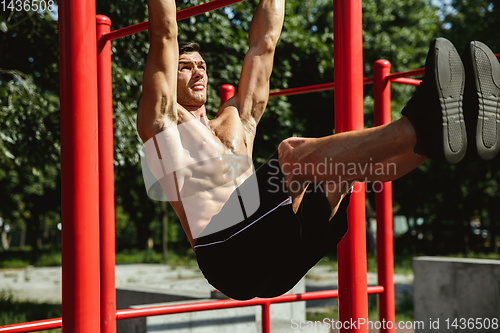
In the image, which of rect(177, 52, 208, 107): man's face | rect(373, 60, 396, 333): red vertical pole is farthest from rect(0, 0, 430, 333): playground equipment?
rect(373, 60, 396, 333): red vertical pole

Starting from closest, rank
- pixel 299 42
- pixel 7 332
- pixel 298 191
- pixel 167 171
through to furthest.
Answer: pixel 298 191 < pixel 167 171 < pixel 7 332 < pixel 299 42

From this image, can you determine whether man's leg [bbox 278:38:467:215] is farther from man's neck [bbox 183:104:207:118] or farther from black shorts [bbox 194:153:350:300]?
man's neck [bbox 183:104:207:118]

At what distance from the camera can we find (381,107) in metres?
3.01

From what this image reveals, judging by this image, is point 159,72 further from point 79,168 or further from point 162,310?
point 162,310

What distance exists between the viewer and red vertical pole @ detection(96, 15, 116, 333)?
7.47 feet

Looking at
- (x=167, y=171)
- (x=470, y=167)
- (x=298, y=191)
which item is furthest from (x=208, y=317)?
(x=470, y=167)

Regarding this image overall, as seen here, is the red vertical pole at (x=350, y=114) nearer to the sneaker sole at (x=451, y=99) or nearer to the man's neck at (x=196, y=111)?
the sneaker sole at (x=451, y=99)

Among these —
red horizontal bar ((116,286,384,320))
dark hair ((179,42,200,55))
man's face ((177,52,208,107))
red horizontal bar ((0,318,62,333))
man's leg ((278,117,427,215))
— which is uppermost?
dark hair ((179,42,200,55))

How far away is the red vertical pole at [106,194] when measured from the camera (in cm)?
228

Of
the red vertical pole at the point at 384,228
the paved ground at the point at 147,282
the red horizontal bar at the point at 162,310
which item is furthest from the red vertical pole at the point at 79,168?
the paved ground at the point at 147,282

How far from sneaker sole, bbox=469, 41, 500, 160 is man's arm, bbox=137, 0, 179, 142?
3.36 ft

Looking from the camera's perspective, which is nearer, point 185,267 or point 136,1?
point 136,1

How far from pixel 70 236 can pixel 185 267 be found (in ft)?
37.8

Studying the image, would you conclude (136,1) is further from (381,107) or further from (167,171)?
(167,171)
